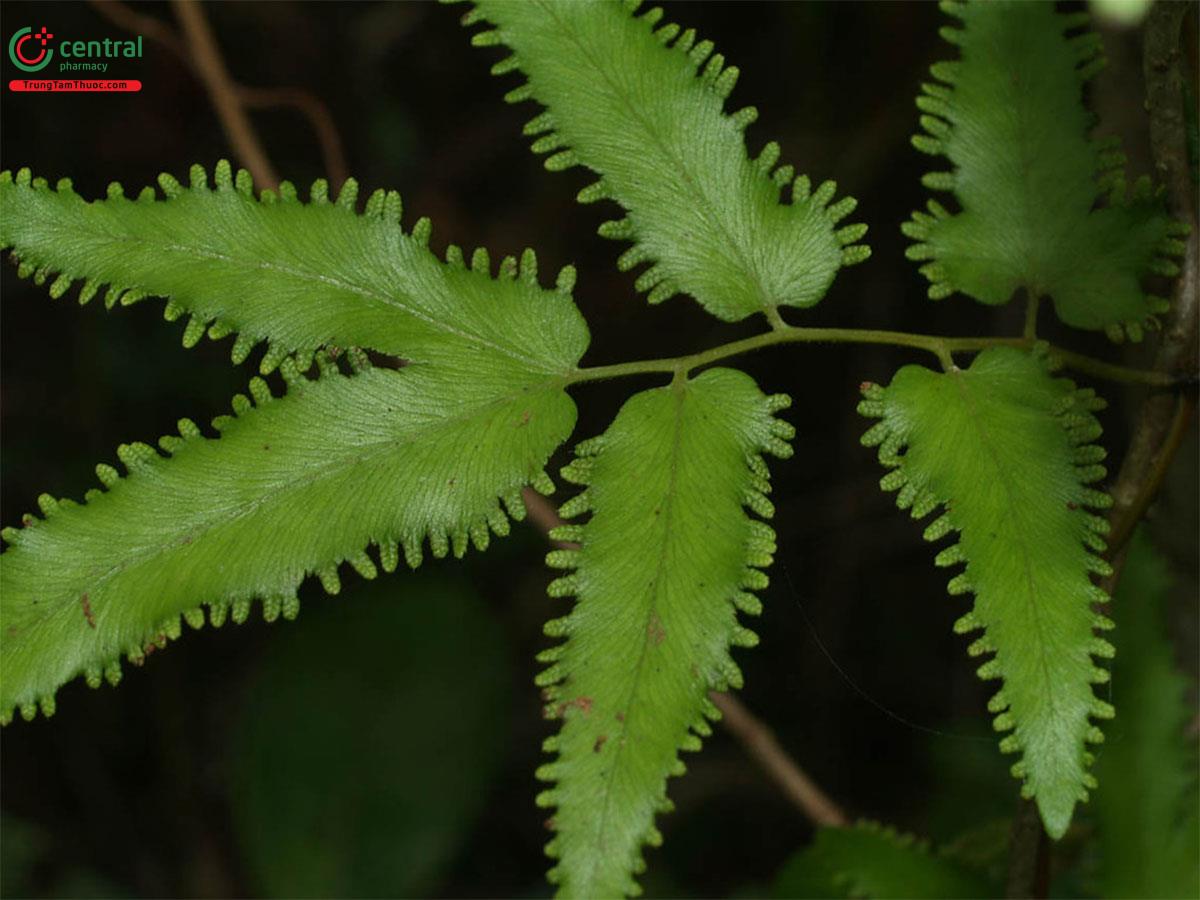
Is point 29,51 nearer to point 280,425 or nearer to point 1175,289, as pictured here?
point 280,425

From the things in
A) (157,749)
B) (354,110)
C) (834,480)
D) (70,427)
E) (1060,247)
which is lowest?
(157,749)

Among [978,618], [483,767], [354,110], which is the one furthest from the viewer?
[354,110]

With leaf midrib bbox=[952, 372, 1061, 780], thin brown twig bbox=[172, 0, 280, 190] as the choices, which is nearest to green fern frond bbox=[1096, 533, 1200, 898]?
leaf midrib bbox=[952, 372, 1061, 780]

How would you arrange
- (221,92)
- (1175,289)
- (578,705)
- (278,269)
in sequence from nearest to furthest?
(578,705) < (278,269) < (1175,289) < (221,92)

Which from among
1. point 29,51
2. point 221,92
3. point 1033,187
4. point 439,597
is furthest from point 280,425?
point 29,51

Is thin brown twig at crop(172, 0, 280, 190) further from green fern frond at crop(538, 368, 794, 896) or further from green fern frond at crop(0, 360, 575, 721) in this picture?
green fern frond at crop(538, 368, 794, 896)

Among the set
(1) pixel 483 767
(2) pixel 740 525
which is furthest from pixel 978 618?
(1) pixel 483 767

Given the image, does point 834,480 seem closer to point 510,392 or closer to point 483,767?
point 483,767

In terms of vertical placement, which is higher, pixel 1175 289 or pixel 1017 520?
pixel 1175 289
